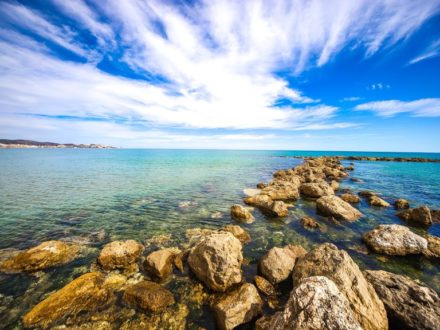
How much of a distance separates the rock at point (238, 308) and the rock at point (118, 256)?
173 inches

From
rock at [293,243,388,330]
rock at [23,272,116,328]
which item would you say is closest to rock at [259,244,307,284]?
rock at [293,243,388,330]

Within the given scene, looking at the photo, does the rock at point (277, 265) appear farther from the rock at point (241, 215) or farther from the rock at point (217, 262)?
the rock at point (241, 215)

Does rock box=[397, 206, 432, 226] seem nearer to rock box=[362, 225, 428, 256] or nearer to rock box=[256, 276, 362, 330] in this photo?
rock box=[362, 225, 428, 256]

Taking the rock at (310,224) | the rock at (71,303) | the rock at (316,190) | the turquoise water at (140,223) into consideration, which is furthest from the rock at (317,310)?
the rock at (316,190)

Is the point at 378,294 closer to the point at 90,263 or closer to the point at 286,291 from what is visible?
the point at 286,291

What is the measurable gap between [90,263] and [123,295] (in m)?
3.08

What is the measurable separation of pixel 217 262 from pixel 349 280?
4090mm

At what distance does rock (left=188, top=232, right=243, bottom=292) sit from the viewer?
688 cm

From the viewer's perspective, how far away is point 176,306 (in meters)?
6.30

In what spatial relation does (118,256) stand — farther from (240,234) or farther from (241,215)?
(241,215)

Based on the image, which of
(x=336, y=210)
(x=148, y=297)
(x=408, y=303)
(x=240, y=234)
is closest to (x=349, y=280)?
(x=408, y=303)

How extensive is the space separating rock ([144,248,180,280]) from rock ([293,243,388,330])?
483cm

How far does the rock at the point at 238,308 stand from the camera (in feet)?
17.8

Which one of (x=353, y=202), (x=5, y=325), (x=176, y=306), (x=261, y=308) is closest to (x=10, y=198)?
(x=5, y=325)
